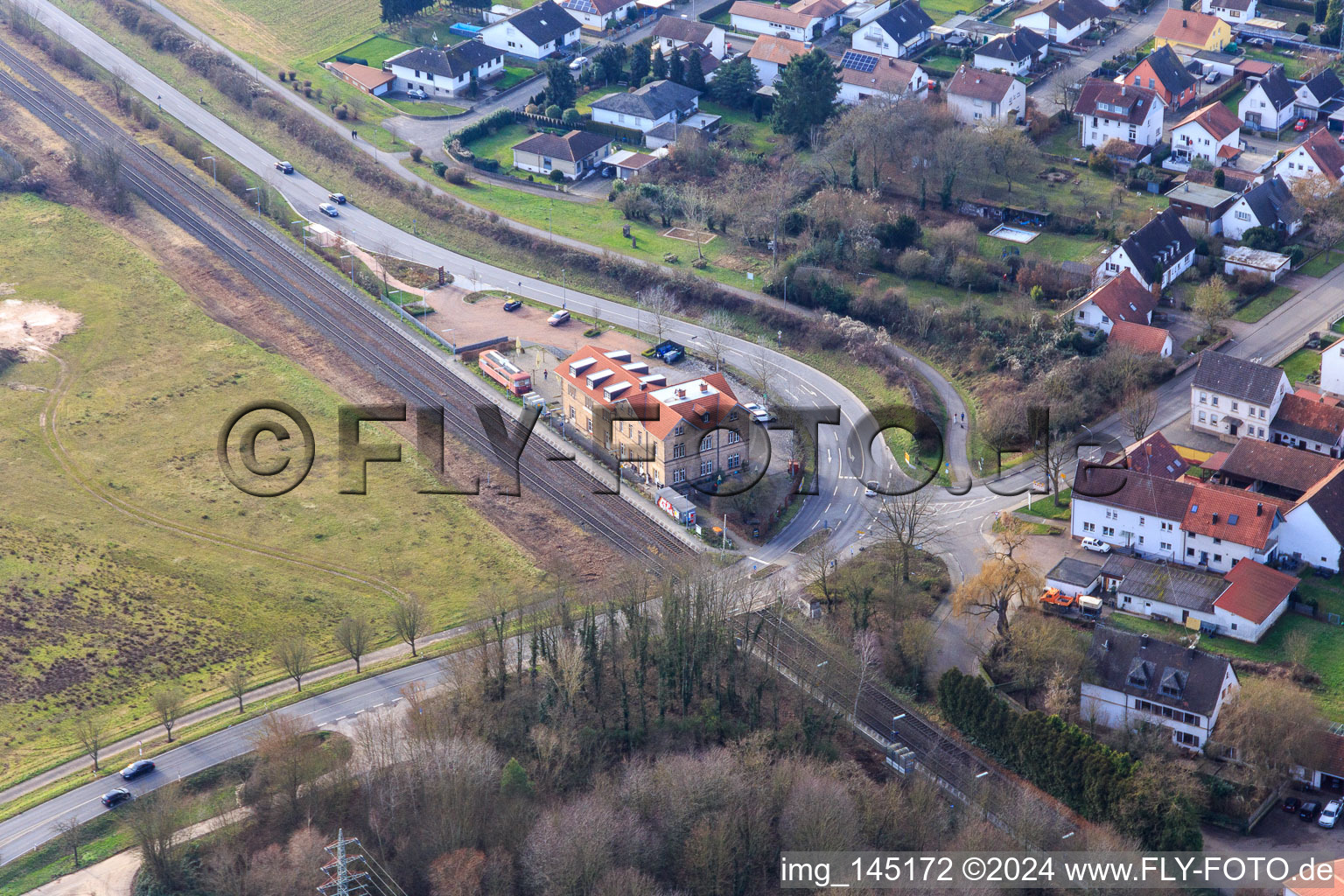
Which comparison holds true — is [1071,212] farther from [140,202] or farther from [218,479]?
[140,202]

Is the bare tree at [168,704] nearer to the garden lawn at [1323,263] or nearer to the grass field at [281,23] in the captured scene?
the garden lawn at [1323,263]

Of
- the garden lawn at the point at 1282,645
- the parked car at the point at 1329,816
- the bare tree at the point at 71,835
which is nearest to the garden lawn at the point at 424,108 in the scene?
the garden lawn at the point at 1282,645

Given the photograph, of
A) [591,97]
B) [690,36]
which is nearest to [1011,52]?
[690,36]

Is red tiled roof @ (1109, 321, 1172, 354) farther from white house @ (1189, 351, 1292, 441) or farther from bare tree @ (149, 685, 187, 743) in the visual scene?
bare tree @ (149, 685, 187, 743)

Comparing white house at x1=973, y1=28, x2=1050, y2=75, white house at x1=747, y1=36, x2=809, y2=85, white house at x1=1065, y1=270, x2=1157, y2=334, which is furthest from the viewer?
white house at x1=747, y1=36, x2=809, y2=85

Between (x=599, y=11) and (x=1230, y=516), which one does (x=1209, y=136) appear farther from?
(x=599, y=11)

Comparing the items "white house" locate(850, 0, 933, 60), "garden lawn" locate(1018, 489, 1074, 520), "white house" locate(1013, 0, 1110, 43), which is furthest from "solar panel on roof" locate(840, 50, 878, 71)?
"garden lawn" locate(1018, 489, 1074, 520)
